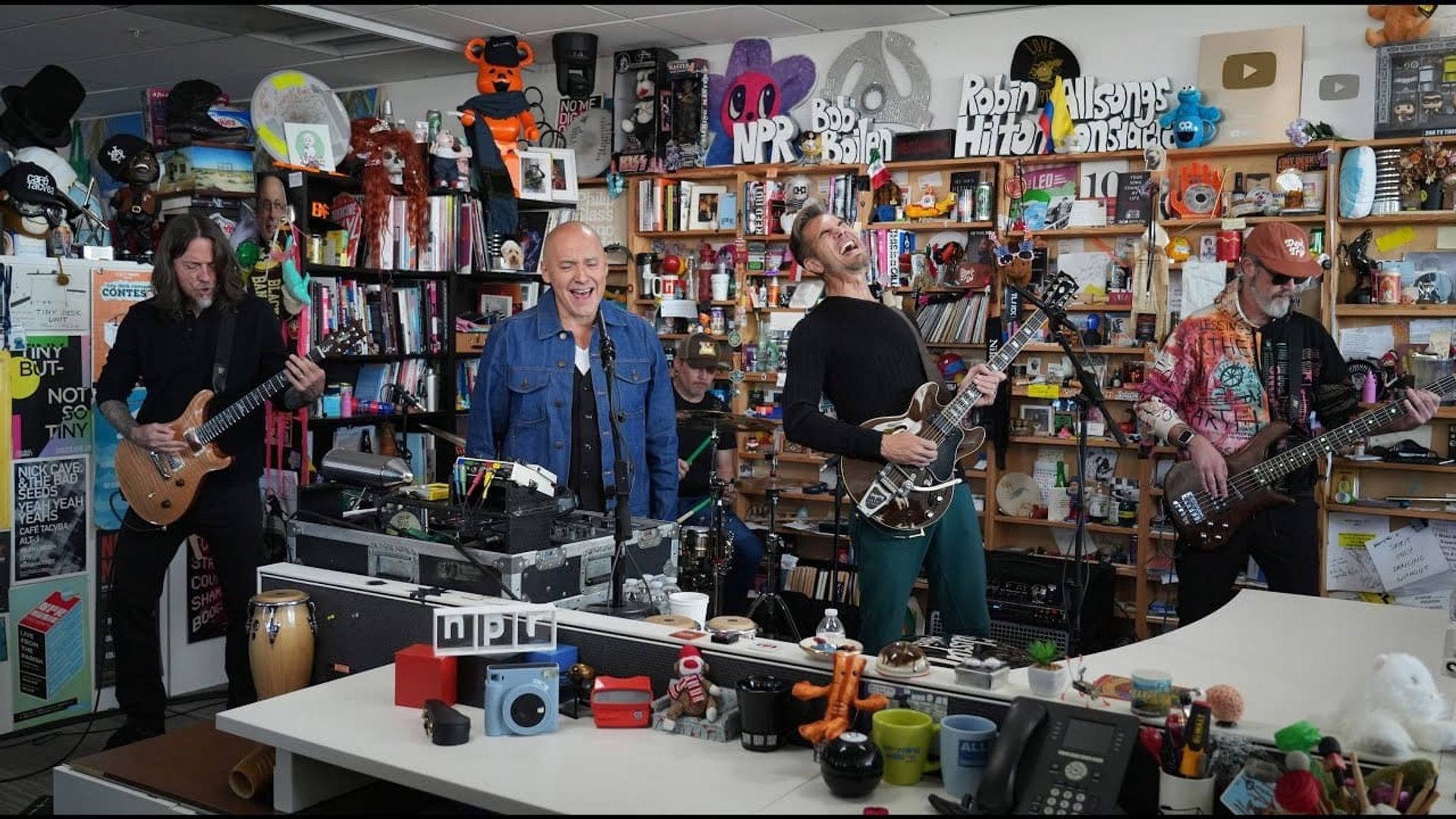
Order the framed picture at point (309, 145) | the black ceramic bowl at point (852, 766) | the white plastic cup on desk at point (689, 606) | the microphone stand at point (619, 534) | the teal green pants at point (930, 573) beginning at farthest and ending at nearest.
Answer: the framed picture at point (309, 145) → the teal green pants at point (930, 573) → the microphone stand at point (619, 534) → the white plastic cup on desk at point (689, 606) → the black ceramic bowl at point (852, 766)

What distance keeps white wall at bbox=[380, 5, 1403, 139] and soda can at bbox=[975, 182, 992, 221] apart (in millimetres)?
390

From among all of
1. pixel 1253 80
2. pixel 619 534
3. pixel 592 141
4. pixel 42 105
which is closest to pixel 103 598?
pixel 42 105

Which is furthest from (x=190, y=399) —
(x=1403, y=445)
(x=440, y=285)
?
(x=1403, y=445)

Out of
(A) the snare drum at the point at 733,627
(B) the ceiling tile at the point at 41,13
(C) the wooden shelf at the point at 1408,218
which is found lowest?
(A) the snare drum at the point at 733,627

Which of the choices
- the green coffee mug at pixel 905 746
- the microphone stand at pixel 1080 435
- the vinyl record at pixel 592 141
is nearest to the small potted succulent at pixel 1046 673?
the green coffee mug at pixel 905 746

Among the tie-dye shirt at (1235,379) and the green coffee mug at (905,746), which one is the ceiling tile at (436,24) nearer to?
the tie-dye shirt at (1235,379)

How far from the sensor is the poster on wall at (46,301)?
438cm

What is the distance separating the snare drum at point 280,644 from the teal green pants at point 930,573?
1422 millimetres

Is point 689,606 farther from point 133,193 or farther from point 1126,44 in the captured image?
point 1126,44

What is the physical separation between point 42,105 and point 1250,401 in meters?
4.61

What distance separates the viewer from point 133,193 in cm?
519

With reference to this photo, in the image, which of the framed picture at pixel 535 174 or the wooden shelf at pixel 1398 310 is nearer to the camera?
the wooden shelf at pixel 1398 310

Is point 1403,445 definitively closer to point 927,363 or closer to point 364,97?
point 927,363

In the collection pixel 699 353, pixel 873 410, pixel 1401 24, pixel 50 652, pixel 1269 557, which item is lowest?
pixel 50 652
